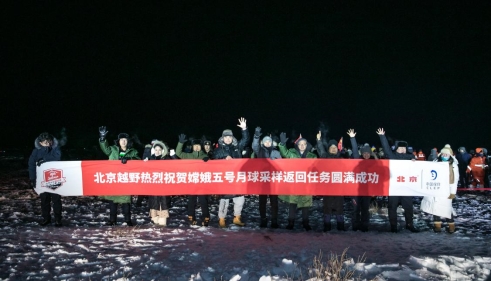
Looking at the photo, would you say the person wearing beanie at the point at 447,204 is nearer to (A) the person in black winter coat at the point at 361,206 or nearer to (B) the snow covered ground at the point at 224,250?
(B) the snow covered ground at the point at 224,250

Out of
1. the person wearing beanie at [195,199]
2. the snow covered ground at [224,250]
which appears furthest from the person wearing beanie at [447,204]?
the person wearing beanie at [195,199]

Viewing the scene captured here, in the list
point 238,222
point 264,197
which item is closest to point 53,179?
point 238,222

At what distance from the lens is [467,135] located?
5681cm

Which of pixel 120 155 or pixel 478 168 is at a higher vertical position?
pixel 120 155

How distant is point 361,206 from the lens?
294 inches

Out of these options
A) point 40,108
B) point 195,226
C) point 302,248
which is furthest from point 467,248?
point 40,108

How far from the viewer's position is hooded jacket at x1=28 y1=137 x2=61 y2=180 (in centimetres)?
763

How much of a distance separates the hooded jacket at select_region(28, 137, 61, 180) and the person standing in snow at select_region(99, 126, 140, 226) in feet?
3.87

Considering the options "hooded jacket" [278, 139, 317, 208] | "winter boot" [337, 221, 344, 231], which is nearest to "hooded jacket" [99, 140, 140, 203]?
"hooded jacket" [278, 139, 317, 208]

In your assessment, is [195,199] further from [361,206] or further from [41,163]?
[361,206]

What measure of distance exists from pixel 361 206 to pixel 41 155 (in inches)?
272

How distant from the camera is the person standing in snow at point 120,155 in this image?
7.57 meters

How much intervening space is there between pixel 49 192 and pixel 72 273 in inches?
135

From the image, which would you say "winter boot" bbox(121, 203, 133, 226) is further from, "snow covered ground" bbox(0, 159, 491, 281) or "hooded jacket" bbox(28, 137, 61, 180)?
"hooded jacket" bbox(28, 137, 61, 180)
